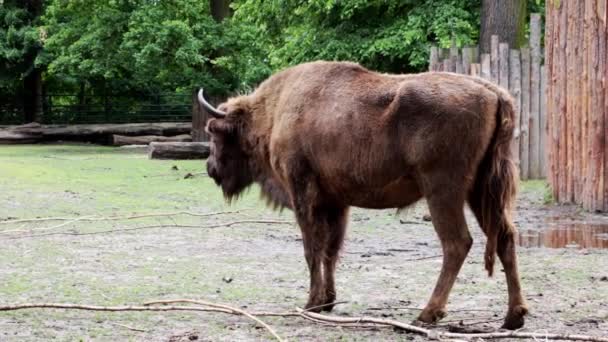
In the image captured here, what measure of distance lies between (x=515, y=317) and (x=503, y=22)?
43.3 feet

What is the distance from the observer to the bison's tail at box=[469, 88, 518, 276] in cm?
584

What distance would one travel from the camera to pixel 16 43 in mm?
34125

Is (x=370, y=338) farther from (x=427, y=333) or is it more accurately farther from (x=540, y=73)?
(x=540, y=73)

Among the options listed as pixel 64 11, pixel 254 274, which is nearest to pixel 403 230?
pixel 254 274

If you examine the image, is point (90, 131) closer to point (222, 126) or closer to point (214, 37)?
point (214, 37)

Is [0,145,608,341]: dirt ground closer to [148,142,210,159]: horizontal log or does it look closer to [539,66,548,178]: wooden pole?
[539,66,548,178]: wooden pole

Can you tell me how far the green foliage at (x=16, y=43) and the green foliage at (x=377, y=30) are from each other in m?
12.6

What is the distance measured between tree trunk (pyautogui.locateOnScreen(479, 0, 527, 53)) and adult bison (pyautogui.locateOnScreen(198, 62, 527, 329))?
38.8 feet

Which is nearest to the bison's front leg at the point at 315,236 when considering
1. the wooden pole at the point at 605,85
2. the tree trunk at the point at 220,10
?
the wooden pole at the point at 605,85

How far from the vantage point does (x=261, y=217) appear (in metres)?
12.0

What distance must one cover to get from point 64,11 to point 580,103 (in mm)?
21029

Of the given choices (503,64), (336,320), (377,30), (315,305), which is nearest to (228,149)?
(315,305)

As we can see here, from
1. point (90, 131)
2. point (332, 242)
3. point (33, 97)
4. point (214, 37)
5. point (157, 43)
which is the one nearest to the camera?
point (332, 242)

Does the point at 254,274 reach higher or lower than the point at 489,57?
lower
